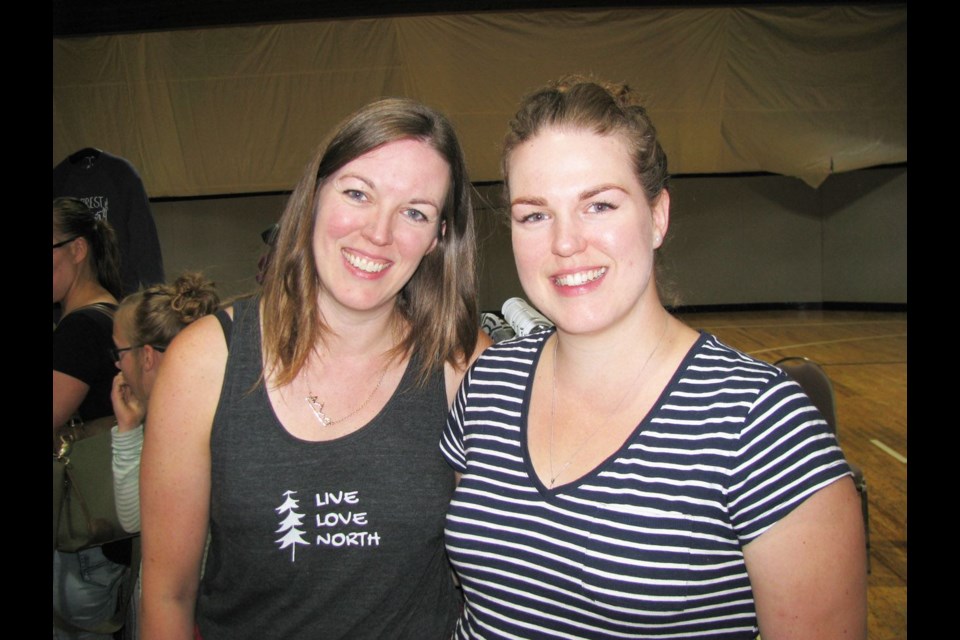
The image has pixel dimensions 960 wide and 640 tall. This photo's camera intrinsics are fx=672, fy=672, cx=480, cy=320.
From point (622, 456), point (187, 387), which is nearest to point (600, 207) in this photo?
point (622, 456)

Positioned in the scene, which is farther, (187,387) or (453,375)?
(453,375)

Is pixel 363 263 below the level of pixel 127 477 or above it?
above

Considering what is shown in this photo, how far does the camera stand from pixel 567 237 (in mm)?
1221

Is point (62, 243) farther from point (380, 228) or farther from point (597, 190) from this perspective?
point (597, 190)

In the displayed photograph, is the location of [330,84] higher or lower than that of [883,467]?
higher

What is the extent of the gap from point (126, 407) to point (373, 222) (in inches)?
42.9

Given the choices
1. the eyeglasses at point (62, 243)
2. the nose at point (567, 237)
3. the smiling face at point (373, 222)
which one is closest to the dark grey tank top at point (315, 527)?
the smiling face at point (373, 222)

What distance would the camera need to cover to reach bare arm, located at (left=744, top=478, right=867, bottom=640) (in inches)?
39.3

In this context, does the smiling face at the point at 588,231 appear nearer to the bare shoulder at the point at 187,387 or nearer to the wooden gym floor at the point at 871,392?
the bare shoulder at the point at 187,387

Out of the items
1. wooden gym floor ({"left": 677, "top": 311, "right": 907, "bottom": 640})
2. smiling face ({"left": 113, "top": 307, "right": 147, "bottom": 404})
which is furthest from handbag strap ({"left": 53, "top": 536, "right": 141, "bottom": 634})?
wooden gym floor ({"left": 677, "top": 311, "right": 907, "bottom": 640})

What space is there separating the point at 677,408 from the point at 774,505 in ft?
0.72
